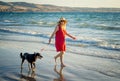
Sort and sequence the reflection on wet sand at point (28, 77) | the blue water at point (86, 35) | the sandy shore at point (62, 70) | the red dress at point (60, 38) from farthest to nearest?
1. the blue water at point (86, 35)
2. the red dress at point (60, 38)
3. the sandy shore at point (62, 70)
4. the reflection on wet sand at point (28, 77)

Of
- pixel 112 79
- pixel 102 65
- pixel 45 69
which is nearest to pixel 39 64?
pixel 45 69

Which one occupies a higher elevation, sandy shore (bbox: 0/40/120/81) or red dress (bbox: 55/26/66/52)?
red dress (bbox: 55/26/66/52)

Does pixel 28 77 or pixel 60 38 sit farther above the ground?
pixel 60 38

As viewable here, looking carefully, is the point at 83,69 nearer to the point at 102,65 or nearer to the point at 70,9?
the point at 102,65

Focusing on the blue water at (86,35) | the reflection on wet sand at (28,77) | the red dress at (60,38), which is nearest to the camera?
the reflection on wet sand at (28,77)

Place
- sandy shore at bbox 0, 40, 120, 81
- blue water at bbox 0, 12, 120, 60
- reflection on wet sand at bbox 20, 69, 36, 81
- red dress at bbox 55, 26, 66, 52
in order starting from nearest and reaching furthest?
1. reflection on wet sand at bbox 20, 69, 36, 81
2. sandy shore at bbox 0, 40, 120, 81
3. red dress at bbox 55, 26, 66, 52
4. blue water at bbox 0, 12, 120, 60

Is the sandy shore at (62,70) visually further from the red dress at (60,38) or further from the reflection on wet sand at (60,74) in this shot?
the red dress at (60,38)

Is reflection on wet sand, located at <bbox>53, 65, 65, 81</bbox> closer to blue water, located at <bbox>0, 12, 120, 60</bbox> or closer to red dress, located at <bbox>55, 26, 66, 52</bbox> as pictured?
red dress, located at <bbox>55, 26, 66, 52</bbox>

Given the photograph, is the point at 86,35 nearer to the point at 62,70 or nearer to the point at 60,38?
the point at 60,38

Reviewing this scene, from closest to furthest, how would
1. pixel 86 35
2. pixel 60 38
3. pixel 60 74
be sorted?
pixel 60 74, pixel 60 38, pixel 86 35

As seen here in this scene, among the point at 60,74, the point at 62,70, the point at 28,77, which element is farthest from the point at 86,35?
the point at 28,77

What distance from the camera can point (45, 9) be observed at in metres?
196

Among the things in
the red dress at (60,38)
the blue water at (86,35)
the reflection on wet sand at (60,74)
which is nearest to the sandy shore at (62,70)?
the reflection on wet sand at (60,74)

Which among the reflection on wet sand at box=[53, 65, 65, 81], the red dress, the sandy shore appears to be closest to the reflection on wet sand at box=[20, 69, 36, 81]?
the sandy shore
